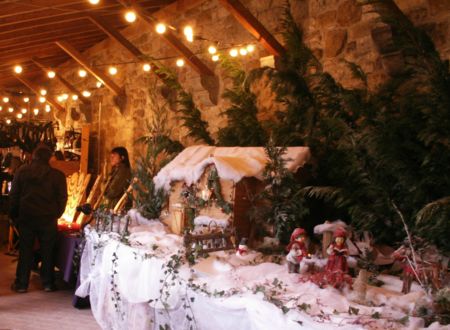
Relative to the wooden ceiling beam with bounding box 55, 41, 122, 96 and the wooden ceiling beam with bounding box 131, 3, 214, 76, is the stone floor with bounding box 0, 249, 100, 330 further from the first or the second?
the wooden ceiling beam with bounding box 55, 41, 122, 96

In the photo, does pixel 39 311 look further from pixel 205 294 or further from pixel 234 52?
pixel 234 52

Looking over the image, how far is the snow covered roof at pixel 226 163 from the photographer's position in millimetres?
3621

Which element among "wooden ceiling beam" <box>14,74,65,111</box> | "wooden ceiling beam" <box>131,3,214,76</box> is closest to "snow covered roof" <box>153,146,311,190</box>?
"wooden ceiling beam" <box>131,3,214,76</box>

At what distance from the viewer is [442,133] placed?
3.04m

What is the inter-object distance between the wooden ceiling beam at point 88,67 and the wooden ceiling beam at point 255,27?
12.0 feet

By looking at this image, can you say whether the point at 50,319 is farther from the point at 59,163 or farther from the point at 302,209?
the point at 59,163

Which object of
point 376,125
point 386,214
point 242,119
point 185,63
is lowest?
point 386,214

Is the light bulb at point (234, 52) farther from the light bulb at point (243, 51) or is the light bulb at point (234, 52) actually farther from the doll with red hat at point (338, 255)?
the doll with red hat at point (338, 255)

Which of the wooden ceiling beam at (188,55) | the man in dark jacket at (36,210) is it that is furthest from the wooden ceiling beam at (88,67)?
the man in dark jacket at (36,210)

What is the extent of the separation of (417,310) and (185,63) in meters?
5.34

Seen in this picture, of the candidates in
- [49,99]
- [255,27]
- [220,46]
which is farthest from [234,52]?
[49,99]

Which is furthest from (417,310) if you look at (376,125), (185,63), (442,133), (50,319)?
(185,63)

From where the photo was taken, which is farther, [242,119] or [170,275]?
[242,119]

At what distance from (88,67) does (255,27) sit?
3919mm
